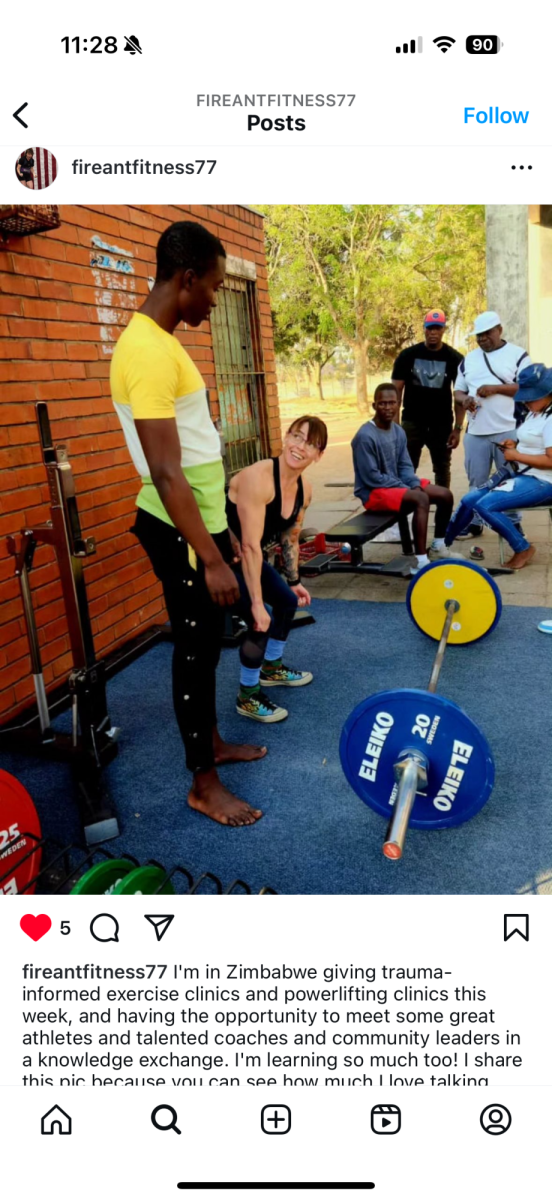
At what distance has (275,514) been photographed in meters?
3.11

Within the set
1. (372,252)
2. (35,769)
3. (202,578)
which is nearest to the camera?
(202,578)

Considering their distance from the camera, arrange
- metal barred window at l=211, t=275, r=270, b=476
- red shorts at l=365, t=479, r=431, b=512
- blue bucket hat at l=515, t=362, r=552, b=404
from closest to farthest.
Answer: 1. blue bucket hat at l=515, t=362, r=552, b=404
2. red shorts at l=365, t=479, r=431, b=512
3. metal barred window at l=211, t=275, r=270, b=476

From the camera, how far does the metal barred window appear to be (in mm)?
5703
